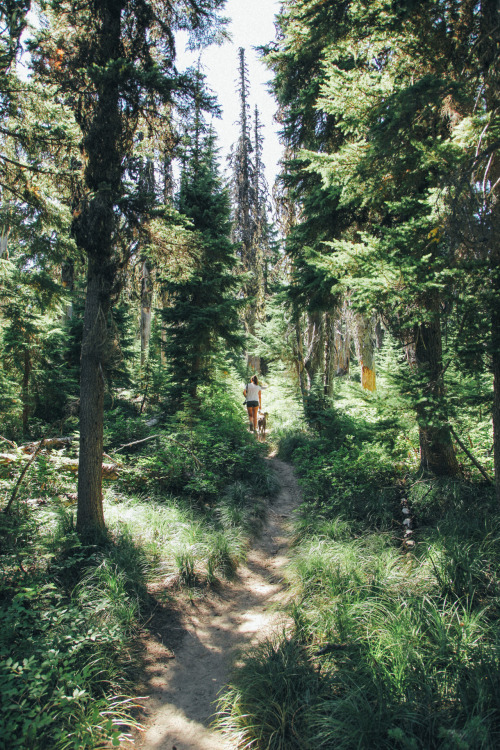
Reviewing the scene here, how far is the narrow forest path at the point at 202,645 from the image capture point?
3.07 metres

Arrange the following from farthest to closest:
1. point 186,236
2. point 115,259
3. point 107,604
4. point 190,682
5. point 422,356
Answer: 1. point 422,356
2. point 186,236
3. point 115,259
4. point 107,604
5. point 190,682

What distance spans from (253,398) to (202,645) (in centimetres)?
913

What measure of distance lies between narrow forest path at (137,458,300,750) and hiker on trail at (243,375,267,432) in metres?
7.13

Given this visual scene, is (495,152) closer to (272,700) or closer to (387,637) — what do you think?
(387,637)

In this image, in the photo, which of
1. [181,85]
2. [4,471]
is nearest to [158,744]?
[4,471]

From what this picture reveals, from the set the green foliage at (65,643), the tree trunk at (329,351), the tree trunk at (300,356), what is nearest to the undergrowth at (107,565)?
the green foliage at (65,643)

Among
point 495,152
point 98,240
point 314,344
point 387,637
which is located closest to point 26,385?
point 98,240

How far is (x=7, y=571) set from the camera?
4074 mm

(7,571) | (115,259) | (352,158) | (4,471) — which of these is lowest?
(7,571)

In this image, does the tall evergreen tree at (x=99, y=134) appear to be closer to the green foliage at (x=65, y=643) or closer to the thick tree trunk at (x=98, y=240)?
the thick tree trunk at (x=98, y=240)

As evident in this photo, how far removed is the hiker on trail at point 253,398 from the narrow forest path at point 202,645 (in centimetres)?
713

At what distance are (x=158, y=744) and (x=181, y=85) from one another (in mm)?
7563

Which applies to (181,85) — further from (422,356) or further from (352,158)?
(422,356)

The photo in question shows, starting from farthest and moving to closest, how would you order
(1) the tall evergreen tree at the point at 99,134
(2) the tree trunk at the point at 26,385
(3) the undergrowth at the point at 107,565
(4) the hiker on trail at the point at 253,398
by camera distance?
(4) the hiker on trail at the point at 253,398
(2) the tree trunk at the point at 26,385
(1) the tall evergreen tree at the point at 99,134
(3) the undergrowth at the point at 107,565
